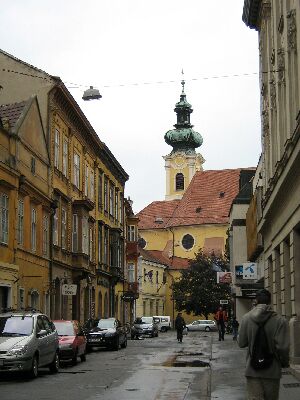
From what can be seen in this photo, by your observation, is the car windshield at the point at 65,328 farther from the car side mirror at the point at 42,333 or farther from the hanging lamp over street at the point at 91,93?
the hanging lamp over street at the point at 91,93

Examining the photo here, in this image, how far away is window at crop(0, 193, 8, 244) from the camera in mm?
28023

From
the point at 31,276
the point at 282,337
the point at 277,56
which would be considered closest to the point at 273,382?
the point at 282,337

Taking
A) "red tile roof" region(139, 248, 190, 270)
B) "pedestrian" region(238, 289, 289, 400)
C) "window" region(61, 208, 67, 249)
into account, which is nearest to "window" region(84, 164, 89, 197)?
"window" region(61, 208, 67, 249)

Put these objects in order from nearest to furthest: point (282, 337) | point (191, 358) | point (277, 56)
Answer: point (282, 337) → point (277, 56) → point (191, 358)

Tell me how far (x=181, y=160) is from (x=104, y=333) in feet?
266

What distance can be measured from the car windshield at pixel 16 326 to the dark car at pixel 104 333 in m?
13.7

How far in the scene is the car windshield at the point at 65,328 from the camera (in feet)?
76.2

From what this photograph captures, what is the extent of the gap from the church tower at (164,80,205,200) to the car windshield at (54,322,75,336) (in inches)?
3425

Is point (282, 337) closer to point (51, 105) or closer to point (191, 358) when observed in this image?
point (191, 358)

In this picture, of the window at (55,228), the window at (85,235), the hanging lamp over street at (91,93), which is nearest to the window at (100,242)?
the window at (85,235)

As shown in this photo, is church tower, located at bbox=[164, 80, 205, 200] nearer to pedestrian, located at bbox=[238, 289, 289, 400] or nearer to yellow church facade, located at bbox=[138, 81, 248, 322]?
yellow church facade, located at bbox=[138, 81, 248, 322]

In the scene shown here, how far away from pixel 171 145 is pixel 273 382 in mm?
108995

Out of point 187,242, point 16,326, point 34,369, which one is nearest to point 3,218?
point 16,326

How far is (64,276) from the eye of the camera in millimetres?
38969
